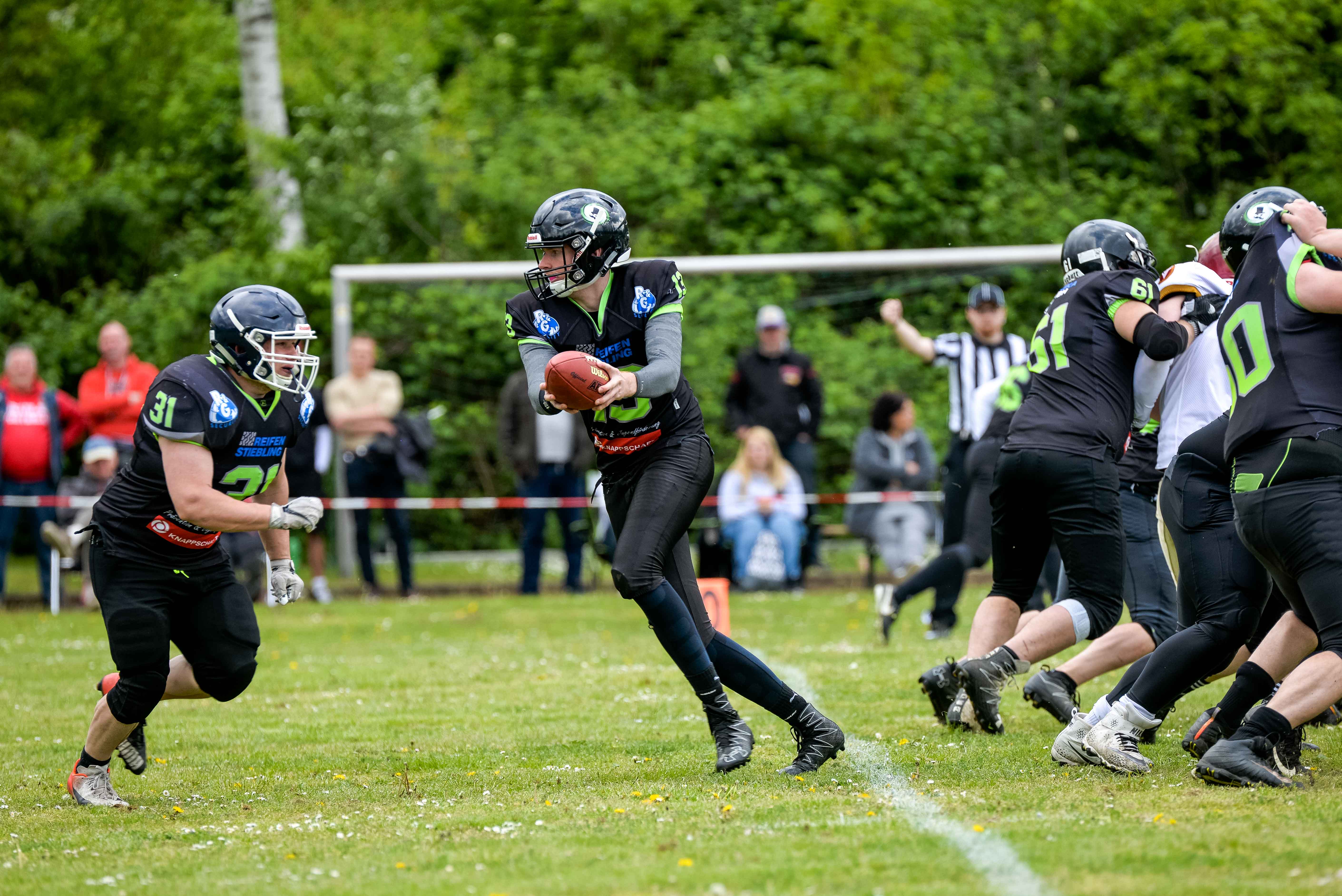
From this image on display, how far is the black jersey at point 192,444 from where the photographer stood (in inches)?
205

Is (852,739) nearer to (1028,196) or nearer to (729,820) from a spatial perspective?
(729,820)

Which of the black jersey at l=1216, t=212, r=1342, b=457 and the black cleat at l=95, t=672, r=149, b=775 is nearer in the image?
the black jersey at l=1216, t=212, r=1342, b=457

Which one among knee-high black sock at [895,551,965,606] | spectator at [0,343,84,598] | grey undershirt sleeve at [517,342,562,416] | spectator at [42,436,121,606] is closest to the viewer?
grey undershirt sleeve at [517,342,562,416]

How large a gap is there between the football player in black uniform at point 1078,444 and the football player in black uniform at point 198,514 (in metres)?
2.76

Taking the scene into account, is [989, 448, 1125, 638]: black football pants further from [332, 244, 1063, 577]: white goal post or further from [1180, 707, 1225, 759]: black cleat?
[332, 244, 1063, 577]: white goal post

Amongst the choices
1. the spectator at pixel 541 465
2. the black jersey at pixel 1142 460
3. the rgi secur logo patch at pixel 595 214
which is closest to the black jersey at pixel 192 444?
the rgi secur logo patch at pixel 595 214

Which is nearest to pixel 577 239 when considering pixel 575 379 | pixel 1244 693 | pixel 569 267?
pixel 569 267

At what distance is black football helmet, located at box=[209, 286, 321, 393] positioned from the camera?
5.28m

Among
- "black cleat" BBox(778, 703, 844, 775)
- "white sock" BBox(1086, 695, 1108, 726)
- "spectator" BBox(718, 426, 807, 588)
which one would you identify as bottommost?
"spectator" BBox(718, 426, 807, 588)

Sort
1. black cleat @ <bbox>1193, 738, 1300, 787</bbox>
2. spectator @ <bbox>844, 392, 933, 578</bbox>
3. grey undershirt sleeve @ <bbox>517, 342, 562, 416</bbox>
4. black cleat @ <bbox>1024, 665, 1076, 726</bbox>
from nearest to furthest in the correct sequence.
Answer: black cleat @ <bbox>1193, 738, 1300, 787</bbox>, grey undershirt sleeve @ <bbox>517, 342, 562, 416</bbox>, black cleat @ <bbox>1024, 665, 1076, 726</bbox>, spectator @ <bbox>844, 392, 933, 578</bbox>

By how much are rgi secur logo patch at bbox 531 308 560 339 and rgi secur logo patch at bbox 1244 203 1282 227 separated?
249 centimetres

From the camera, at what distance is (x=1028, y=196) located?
59.9 feet

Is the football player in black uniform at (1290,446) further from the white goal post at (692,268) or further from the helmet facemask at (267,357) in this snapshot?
the white goal post at (692,268)

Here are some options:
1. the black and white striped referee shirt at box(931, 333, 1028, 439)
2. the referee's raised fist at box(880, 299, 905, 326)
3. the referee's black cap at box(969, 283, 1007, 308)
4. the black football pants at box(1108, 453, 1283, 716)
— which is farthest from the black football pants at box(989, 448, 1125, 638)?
the referee's black cap at box(969, 283, 1007, 308)
